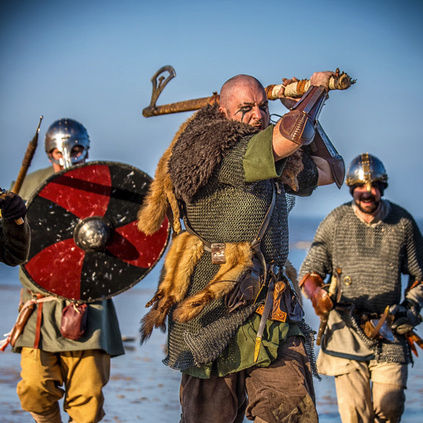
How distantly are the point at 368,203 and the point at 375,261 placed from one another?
40 cm

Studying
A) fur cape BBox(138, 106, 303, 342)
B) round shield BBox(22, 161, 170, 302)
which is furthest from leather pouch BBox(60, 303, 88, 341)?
fur cape BBox(138, 106, 303, 342)

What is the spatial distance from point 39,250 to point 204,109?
134cm

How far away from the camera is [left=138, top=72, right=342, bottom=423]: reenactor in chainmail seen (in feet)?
11.7

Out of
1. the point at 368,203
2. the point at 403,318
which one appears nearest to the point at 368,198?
the point at 368,203

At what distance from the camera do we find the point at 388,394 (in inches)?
214

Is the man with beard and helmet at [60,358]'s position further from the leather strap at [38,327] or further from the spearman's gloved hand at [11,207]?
the spearman's gloved hand at [11,207]

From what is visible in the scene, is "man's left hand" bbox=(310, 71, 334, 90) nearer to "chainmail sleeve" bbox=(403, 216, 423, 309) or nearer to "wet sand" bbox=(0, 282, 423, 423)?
"chainmail sleeve" bbox=(403, 216, 423, 309)

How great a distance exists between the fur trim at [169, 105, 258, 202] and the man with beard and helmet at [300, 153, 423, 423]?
85.3 inches

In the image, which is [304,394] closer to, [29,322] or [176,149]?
[176,149]

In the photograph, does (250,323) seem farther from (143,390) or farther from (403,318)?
(143,390)

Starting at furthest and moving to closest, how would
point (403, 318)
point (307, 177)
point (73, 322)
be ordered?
1. point (403, 318)
2. point (73, 322)
3. point (307, 177)

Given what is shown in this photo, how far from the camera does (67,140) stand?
17.1 feet

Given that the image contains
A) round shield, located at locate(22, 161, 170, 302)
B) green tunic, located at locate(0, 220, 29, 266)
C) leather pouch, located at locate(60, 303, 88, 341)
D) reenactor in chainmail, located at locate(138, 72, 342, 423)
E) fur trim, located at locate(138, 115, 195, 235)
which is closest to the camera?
reenactor in chainmail, located at locate(138, 72, 342, 423)

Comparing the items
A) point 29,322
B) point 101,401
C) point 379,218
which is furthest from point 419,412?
point 29,322
